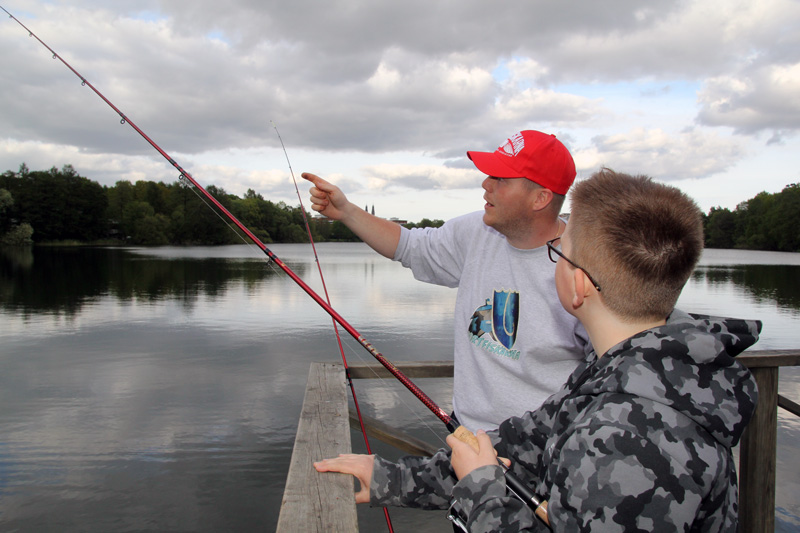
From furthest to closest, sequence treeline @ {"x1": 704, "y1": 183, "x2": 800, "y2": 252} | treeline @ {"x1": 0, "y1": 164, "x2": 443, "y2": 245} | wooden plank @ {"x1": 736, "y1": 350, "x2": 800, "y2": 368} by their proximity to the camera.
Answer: treeline @ {"x1": 704, "y1": 183, "x2": 800, "y2": 252}, treeline @ {"x1": 0, "y1": 164, "x2": 443, "y2": 245}, wooden plank @ {"x1": 736, "y1": 350, "x2": 800, "y2": 368}

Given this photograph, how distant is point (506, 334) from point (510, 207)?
56 centimetres

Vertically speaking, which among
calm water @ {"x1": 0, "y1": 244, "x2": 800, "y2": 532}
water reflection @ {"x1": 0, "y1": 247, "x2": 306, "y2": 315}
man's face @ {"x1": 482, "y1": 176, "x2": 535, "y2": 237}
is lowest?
calm water @ {"x1": 0, "y1": 244, "x2": 800, "y2": 532}

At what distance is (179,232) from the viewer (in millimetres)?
78188

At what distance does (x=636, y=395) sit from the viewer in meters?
1.10

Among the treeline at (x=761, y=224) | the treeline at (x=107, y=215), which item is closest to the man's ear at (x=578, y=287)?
the treeline at (x=107, y=215)

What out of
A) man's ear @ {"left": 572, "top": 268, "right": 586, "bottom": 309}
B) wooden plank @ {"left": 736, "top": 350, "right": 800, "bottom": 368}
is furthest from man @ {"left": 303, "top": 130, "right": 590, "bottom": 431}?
wooden plank @ {"left": 736, "top": 350, "right": 800, "bottom": 368}

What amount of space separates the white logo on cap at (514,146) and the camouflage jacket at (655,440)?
1323 mm

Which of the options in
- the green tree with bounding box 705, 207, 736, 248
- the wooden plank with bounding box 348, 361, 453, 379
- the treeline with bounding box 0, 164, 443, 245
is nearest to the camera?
the wooden plank with bounding box 348, 361, 453, 379

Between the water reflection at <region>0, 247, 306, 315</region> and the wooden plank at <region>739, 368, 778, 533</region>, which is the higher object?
the wooden plank at <region>739, 368, 778, 533</region>

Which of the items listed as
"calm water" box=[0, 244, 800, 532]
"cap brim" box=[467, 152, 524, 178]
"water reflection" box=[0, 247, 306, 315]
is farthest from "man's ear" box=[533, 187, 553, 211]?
"water reflection" box=[0, 247, 306, 315]

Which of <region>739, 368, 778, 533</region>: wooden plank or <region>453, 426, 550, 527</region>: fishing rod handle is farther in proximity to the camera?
<region>739, 368, 778, 533</region>: wooden plank

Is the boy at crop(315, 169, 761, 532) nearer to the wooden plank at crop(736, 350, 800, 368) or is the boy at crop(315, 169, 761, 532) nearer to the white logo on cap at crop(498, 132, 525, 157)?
the white logo on cap at crop(498, 132, 525, 157)

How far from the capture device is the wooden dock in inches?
60.8

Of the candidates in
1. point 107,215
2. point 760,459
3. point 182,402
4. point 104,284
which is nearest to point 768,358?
point 760,459
